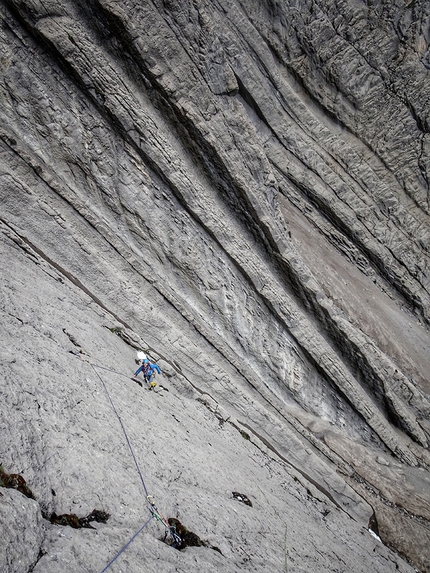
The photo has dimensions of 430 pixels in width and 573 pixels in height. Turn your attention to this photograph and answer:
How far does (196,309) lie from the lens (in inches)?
501

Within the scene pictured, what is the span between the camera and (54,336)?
7906 mm

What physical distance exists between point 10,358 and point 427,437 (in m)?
15.9

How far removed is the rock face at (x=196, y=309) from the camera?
5.54m

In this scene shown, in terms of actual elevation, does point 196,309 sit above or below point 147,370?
above

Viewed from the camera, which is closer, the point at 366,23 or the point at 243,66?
the point at 243,66

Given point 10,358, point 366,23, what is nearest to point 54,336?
point 10,358

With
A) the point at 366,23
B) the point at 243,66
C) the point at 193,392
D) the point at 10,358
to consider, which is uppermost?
the point at 366,23

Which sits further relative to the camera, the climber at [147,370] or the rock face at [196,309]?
the climber at [147,370]

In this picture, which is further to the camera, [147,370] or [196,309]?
[196,309]

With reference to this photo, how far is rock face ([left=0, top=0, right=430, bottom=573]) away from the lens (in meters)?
5.54

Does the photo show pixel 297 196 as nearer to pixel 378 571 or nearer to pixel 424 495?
pixel 424 495

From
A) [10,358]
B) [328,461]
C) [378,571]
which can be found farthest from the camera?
[328,461]

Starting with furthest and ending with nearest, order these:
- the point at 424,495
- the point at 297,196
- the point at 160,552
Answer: the point at 297,196 → the point at 424,495 → the point at 160,552

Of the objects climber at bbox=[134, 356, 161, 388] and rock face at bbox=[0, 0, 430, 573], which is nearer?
rock face at bbox=[0, 0, 430, 573]
